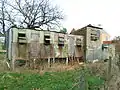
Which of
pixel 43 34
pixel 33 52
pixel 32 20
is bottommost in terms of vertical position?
pixel 33 52

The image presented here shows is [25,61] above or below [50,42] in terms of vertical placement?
below

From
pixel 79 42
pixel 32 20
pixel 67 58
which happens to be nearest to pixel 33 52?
pixel 67 58

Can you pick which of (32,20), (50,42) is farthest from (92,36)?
(32,20)

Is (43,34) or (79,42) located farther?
(79,42)

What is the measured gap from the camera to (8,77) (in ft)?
40.6

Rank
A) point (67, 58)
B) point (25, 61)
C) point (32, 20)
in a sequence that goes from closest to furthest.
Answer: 1. point (25, 61)
2. point (67, 58)
3. point (32, 20)

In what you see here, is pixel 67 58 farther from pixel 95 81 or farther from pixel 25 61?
pixel 95 81

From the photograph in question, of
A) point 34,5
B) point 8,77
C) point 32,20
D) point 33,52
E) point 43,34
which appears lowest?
point 8,77

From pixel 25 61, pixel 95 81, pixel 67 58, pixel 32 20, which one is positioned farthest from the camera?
pixel 32 20

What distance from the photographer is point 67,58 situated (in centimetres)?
2188

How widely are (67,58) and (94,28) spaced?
522cm

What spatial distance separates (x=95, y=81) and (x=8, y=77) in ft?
16.5

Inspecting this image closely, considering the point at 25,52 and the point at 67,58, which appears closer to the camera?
the point at 25,52

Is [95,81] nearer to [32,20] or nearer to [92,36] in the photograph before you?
[92,36]
